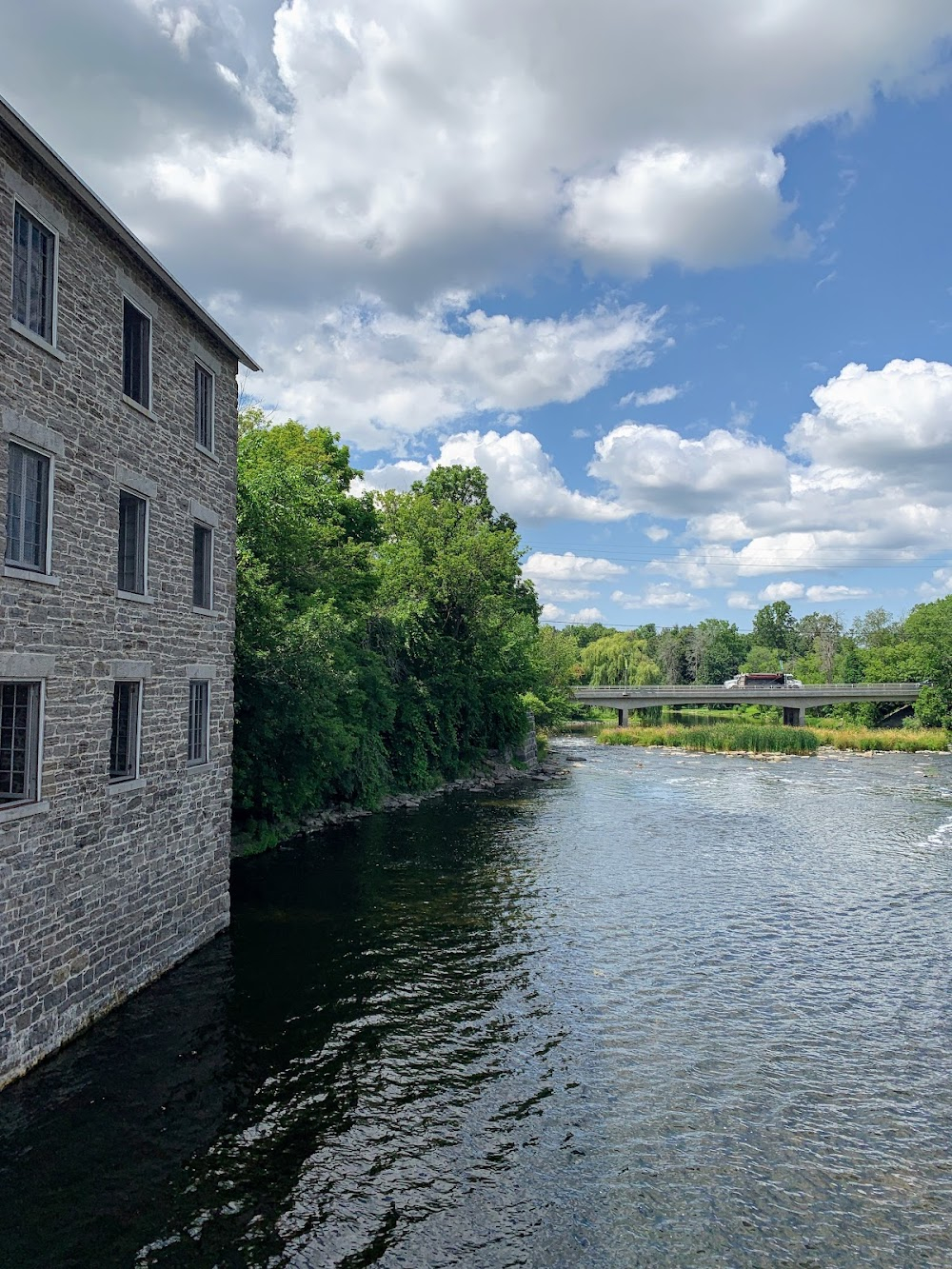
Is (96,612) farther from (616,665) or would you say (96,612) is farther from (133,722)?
(616,665)

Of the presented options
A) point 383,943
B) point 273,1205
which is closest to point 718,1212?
point 273,1205

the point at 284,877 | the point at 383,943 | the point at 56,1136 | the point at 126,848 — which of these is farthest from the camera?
the point at 284,877

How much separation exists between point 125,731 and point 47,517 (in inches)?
165

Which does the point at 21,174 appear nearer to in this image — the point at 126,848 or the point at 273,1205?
the point at 126,848

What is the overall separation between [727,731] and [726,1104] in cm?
5268

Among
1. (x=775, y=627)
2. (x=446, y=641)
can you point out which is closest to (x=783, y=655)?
(x=775, y=627)

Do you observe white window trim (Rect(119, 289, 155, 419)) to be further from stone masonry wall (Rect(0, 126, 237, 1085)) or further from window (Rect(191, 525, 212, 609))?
window (Rect(191, 525, 212, 609))

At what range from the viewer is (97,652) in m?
12.9

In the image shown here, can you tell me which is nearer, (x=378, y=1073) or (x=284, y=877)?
(x=378, y=1073)

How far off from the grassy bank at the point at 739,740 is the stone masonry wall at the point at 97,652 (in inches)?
1961

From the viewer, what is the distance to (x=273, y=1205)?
29.6ft

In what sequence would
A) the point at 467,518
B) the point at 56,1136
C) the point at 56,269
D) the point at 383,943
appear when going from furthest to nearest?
the point at 467,518
the point at 383,943
the point at 56,269
the point at 56,1136

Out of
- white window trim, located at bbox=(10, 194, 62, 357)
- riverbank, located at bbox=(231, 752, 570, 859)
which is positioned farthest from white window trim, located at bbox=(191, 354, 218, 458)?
riverbank, located at bbox=(231, 752, 570, 859)

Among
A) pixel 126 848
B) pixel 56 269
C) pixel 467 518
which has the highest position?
pixel 467 518
